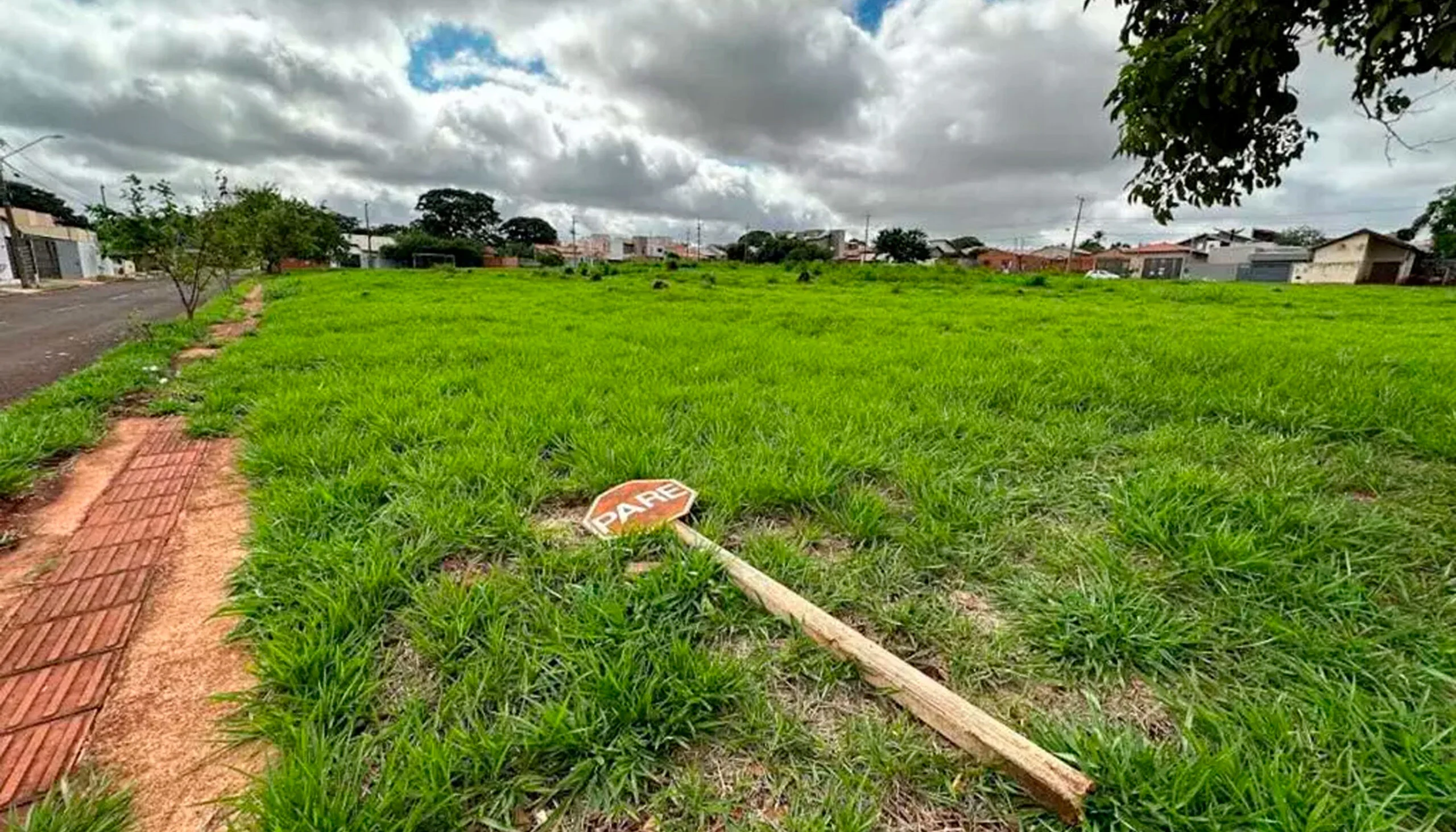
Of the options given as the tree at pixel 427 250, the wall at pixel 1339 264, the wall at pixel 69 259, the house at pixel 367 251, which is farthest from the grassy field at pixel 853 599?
the house at pixel 367 251

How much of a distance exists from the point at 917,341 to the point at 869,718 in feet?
18.4

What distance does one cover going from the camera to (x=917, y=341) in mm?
6527

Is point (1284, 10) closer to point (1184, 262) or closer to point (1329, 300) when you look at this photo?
point (1329, 300)

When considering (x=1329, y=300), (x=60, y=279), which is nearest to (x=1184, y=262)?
(x=1329, y=300)

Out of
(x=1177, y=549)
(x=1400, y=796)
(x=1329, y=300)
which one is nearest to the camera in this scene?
(x=1400, y=796)

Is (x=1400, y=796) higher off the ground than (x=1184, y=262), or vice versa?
(x=1184, y=262)

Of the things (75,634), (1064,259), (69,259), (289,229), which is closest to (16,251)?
(289,229)

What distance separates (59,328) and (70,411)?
9.59 m

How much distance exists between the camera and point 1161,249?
5512 centimetres

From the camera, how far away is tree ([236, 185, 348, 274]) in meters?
23.4

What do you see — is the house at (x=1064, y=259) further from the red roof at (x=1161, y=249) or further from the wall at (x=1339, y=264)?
the wall at (x=1339, y=264)

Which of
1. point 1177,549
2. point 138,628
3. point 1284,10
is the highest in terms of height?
point 1284,10

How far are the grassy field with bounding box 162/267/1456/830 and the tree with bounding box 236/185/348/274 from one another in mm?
17896

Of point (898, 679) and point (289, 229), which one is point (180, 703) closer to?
point (898, 679)
